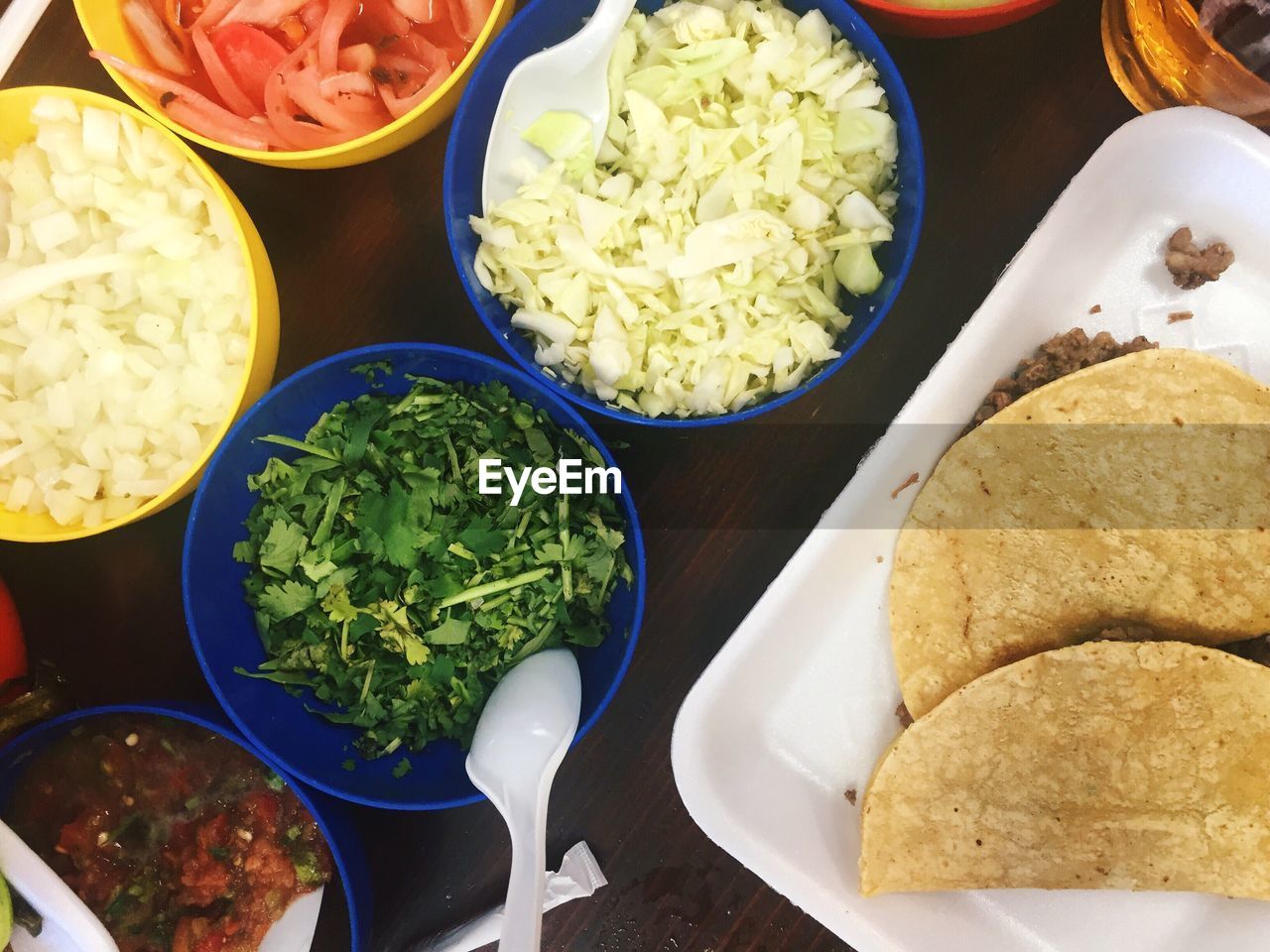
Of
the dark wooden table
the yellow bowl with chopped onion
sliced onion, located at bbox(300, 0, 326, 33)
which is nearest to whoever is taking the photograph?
the yellow bowl with chopped onion

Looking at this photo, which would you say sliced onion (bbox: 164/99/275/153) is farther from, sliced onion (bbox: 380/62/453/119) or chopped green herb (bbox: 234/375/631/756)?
chopped green herb (bbox: 234/375/631/756)

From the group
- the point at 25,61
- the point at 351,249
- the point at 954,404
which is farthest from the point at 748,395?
the point at 25,61

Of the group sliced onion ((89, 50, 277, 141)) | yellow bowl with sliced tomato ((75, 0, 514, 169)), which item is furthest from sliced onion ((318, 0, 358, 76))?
sliced onion ((89, 50, 277, 141))

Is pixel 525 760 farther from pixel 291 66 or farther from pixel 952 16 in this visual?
pixel 952 16

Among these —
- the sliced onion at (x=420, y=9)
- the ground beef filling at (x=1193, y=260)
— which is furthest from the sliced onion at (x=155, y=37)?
the ground beef filling at (x=1193, y=260)

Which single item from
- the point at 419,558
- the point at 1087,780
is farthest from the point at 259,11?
the point at 1087,780

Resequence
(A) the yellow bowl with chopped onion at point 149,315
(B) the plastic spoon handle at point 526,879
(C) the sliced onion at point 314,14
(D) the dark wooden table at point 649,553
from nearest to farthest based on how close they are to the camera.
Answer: (B) the plastic spoon handle at point 526,879 → (A) the yellow bowl with chopped onion at point 149,315 → (C) the sliced onion at point 314,14 → (D) the dark wooden table at point 649,553

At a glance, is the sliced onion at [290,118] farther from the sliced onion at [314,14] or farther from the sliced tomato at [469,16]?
the sliced tomato at [469,16]
